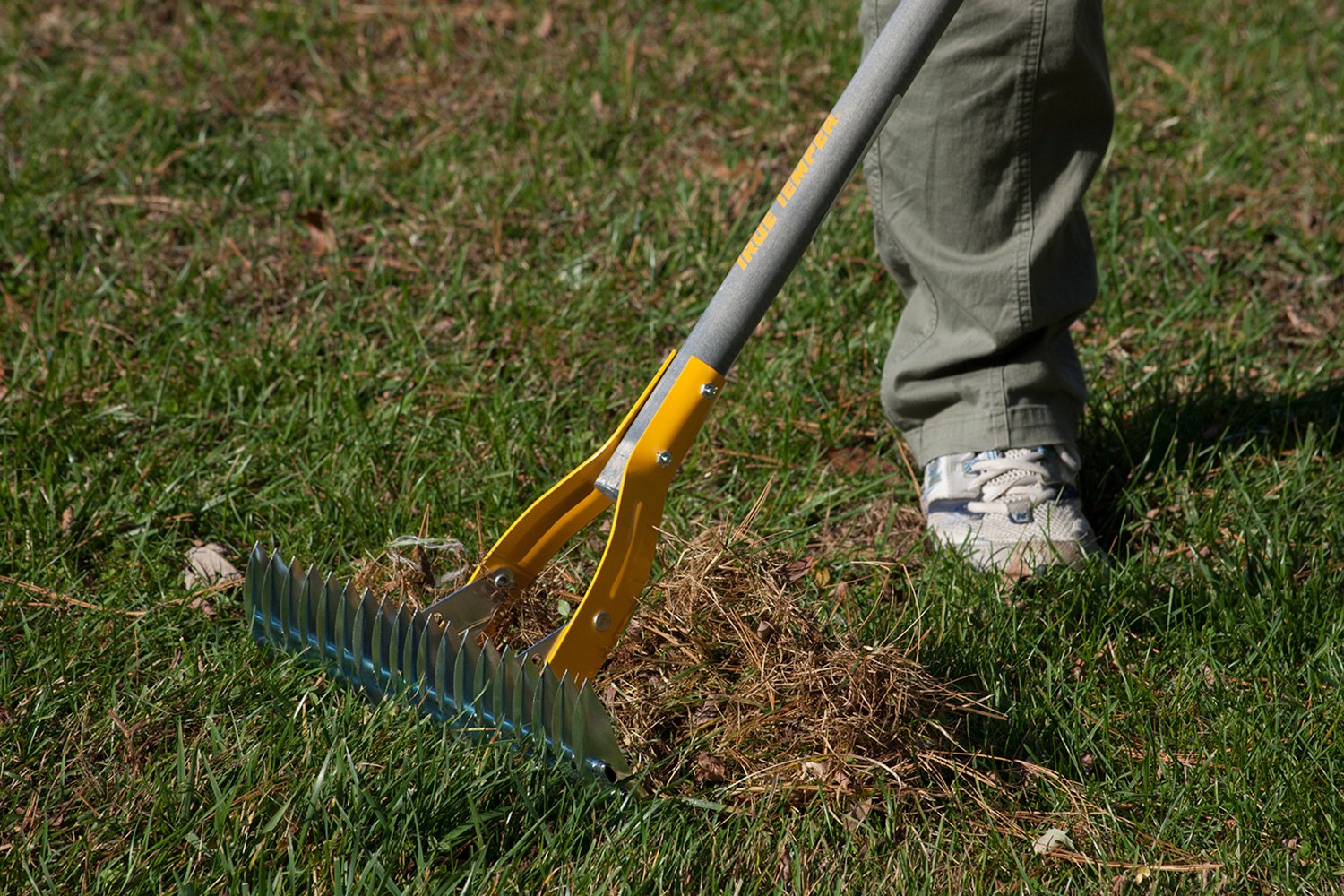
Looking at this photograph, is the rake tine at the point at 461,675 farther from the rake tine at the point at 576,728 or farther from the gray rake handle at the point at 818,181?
the gray rake handle at the point at 818,181

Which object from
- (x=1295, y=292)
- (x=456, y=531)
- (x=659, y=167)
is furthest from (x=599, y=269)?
(x=1295, y=292)

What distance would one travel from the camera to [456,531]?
235cm

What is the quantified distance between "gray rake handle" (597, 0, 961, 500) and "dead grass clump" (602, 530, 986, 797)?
346 mm

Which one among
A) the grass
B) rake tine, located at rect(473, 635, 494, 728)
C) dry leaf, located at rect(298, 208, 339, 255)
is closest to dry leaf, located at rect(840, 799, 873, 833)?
the grass

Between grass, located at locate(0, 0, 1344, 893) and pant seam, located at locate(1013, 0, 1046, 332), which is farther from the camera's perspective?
pant seam, located at locate(1013, 0, 1046, 332)

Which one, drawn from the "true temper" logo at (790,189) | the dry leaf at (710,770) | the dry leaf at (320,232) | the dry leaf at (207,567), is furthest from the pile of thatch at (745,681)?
the dry leaf at (320,232)

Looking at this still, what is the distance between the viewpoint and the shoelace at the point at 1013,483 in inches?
92.0

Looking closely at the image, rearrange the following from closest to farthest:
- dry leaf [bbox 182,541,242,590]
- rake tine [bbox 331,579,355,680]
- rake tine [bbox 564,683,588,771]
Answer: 1. rake tine [bbox 564,683,588,771]
2. rake tine [bbox 331,579,355,680]
3. dry leaf [bbox 182,541,242,590]

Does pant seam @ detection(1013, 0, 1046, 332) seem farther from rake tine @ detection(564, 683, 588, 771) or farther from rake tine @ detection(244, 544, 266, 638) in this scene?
rake tine @ detection(244, 544, 266, 638)

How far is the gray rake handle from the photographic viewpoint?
67.7 inches

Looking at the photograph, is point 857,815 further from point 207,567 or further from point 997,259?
point 207,567

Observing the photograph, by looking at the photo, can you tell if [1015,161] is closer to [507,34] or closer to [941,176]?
[941,176]

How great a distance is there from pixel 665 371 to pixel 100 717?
1008 mm

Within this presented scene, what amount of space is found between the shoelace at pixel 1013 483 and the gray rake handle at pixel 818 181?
0.79m
